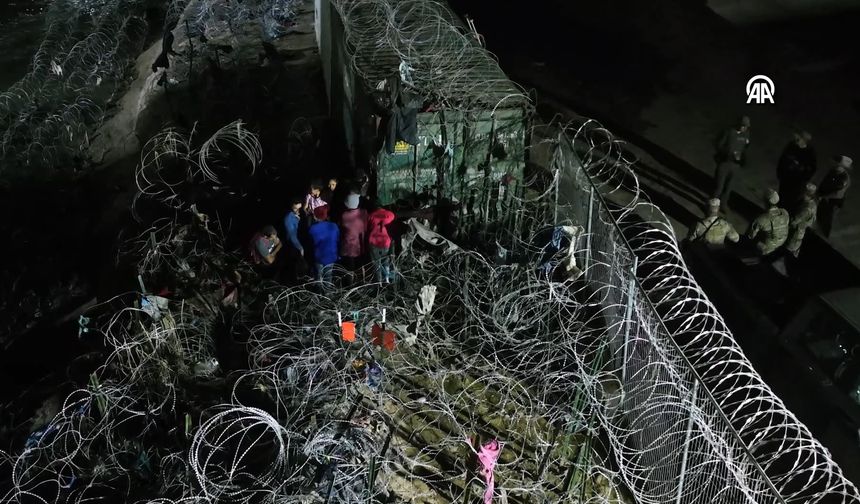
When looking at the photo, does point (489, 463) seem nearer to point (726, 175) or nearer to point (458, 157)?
point (458, 157)

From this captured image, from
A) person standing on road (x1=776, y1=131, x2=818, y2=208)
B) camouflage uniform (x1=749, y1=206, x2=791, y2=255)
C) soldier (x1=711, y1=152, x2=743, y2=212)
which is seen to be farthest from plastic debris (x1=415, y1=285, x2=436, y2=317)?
person standing on road (x1=776, y1=131, x2=818, y2=208)

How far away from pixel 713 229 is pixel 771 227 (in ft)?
2.24

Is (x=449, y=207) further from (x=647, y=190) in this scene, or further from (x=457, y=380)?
(x=647, y=190)

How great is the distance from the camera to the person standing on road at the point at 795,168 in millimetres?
10547

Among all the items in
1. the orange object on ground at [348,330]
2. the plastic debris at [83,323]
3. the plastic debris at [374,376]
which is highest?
the orange object on ground at [348,330]

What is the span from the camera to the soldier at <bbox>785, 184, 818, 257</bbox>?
9617 mm

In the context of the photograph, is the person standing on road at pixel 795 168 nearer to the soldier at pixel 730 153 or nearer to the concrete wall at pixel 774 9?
the soldier at pixel 730 153

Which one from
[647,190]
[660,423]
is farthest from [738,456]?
[647,190]

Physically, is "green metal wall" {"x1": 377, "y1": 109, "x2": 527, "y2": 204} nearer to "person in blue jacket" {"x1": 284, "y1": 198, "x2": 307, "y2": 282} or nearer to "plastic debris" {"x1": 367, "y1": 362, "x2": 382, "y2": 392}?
"person in blue jacket" {"x1": 284, "y1": 198, "x2": 307, "y2": 282}

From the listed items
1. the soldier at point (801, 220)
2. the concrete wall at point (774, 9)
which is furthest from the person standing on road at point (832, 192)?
the concrete wall at point (774, 9)

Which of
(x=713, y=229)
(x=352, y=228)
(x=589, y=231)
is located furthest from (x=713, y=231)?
(x=352, y=228)

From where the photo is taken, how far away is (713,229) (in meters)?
9.36

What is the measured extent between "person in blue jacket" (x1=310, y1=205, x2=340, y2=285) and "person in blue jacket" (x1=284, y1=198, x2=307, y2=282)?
18 cm

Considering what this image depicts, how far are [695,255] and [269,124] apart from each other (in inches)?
307
